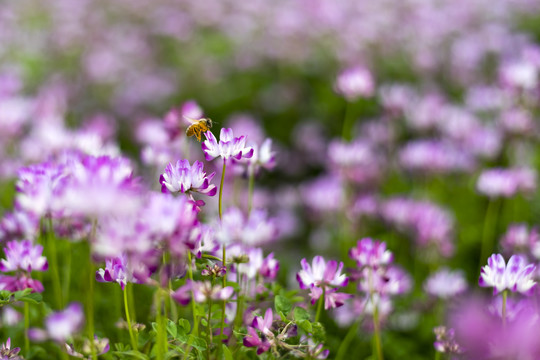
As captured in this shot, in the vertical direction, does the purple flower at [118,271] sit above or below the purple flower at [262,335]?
above

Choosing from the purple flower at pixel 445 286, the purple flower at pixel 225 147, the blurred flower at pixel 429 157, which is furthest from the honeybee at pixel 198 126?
the blurred flower at pixel 429 157

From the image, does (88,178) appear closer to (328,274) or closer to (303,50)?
(328,274)

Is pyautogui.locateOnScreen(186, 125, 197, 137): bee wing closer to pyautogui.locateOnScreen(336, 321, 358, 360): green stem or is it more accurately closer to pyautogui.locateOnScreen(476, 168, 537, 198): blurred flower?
pyautogui.locateOnScreen(336, 321, 358, 360): green stem

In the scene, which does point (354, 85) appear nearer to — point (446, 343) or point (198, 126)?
point (198, 126)

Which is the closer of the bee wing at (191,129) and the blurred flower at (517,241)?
the bee wing at (191,129)

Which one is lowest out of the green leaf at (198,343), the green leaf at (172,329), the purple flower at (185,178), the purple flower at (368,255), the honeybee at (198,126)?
the green leaf at (198,343)

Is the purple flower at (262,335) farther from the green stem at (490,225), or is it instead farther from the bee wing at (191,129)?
the green stem at (490,225)

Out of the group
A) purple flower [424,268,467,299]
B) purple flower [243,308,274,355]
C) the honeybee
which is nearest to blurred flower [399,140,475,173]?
purple flower [424,268,467,299]
